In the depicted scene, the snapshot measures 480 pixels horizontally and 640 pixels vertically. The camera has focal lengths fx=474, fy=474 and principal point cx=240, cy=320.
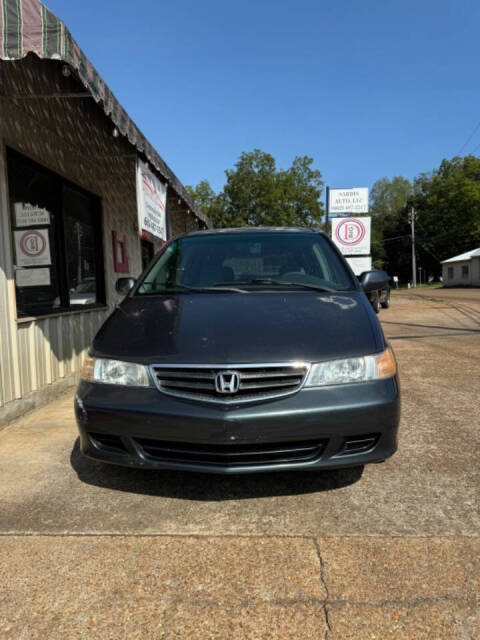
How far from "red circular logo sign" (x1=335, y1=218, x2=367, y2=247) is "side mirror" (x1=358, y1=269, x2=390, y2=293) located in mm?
14951

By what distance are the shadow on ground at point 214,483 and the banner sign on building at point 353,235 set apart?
16108 mm

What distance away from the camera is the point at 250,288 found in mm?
3279

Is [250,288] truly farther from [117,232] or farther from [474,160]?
[474,160]

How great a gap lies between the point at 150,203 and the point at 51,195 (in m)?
1.21

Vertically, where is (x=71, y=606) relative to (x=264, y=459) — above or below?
below

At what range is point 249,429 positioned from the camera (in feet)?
7.35

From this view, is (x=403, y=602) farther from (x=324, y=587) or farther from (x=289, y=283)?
(x=289, y=283)

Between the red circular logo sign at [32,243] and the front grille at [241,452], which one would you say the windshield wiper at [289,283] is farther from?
the red circular logo sign at [32,243]

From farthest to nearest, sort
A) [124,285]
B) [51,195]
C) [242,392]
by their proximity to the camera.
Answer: [51,195] < [124,285] < [242,392]

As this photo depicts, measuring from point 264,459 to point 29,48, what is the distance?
2.67 metres

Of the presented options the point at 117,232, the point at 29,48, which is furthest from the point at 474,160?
the point at 29,48

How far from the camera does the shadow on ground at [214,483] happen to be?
2662 mm

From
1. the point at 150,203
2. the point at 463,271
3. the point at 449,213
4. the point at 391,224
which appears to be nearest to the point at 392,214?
the point at 391,224

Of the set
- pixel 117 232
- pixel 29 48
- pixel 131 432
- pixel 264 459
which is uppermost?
pixel 29 48
